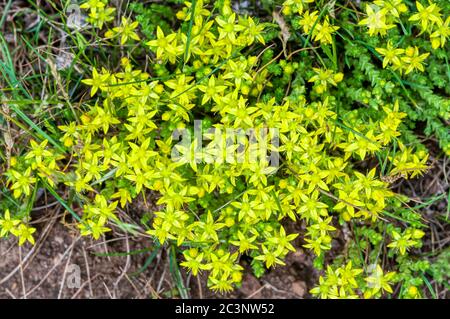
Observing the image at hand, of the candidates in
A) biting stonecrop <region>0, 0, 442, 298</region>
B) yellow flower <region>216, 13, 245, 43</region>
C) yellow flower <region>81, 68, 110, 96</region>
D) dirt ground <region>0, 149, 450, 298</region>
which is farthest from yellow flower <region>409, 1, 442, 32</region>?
yellow flower <region>81, 68, 110, 96</region>

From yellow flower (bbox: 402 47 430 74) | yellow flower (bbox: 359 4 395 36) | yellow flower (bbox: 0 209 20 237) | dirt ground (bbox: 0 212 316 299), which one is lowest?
dirt ground (bbox: 0 212 316 299)

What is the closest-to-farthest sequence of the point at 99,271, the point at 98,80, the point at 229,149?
the point at 229,149 < the point at 98,80 < the point at 99,271

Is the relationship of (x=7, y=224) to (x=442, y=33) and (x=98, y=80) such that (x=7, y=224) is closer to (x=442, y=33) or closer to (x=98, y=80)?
(x=98, y=80)

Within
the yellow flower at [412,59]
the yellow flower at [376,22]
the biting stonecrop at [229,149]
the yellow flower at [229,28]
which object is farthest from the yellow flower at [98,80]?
the yellow flower at [412,59]

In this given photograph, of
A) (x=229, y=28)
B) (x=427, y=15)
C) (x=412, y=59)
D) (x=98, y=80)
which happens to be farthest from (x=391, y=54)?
(x=98, y=80)

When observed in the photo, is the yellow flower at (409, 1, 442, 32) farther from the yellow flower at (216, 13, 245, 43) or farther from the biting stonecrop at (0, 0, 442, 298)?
the yellow flower at (216, 13, 245, 43)

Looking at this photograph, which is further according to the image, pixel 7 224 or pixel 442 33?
pixel 7 224

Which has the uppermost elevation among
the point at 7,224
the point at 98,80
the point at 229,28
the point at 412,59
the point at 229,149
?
the point at 229,28

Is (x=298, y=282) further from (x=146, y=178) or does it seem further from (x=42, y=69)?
(x=42, y=69)
